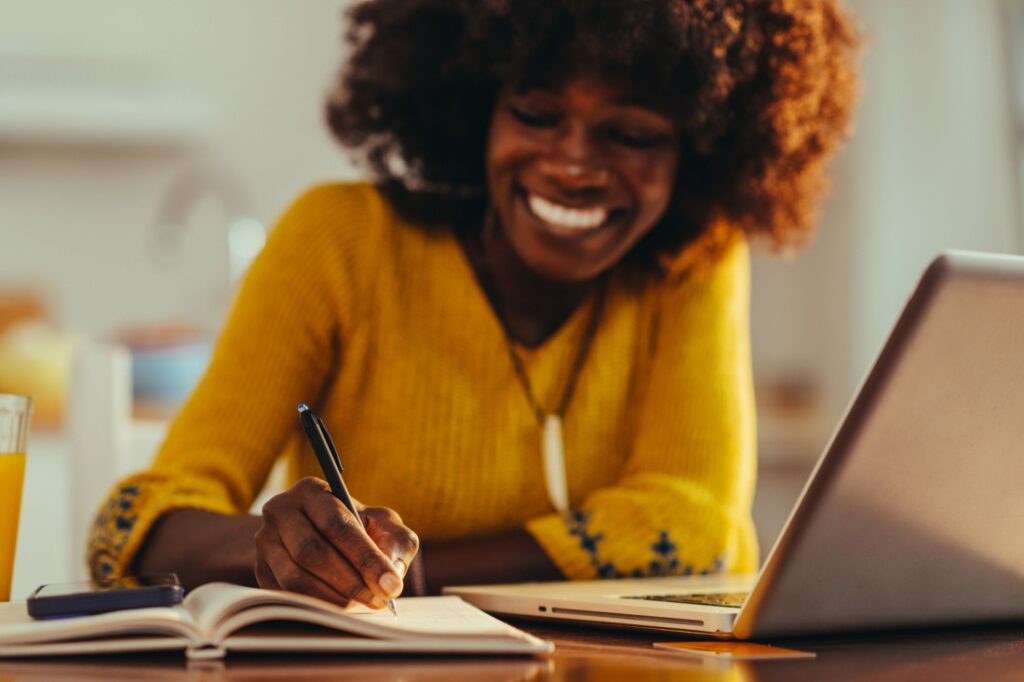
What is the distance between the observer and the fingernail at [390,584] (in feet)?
2.21

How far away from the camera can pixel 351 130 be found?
1.49m

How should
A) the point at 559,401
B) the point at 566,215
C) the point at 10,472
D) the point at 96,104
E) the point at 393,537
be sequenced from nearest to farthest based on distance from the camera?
the point at 393,537 < the point at 10,472 < the point at 566,215 < the point at 559,401 < the point at 96,104

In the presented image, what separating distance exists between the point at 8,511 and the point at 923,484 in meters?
0.62

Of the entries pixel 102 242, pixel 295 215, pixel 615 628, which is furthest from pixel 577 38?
pixel 102 242

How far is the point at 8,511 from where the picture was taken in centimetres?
90

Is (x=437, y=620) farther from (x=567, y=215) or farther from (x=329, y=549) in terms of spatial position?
(x=567, y=215)

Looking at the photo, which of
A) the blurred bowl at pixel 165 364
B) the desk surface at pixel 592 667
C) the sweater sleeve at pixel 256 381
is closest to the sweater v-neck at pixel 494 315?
the sweater sleeve at pixel 256 381

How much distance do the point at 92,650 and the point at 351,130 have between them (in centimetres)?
96

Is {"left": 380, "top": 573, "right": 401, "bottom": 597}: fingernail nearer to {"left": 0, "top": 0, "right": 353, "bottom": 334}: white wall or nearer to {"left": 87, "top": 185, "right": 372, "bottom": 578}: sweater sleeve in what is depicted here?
{"left": 87, "top": 185, "right": 372, "bottom": 578}: sweater sleeve

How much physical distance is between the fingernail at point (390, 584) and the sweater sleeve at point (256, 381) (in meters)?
0.41

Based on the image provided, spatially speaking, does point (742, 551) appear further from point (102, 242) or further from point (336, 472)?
point (102, 242)

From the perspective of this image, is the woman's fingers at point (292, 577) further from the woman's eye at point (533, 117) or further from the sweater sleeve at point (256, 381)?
the woman's eye at point (533, 117)

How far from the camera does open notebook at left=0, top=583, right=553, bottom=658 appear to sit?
61 cm


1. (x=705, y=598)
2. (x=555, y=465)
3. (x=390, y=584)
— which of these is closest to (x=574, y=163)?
(x=555, y=465)
